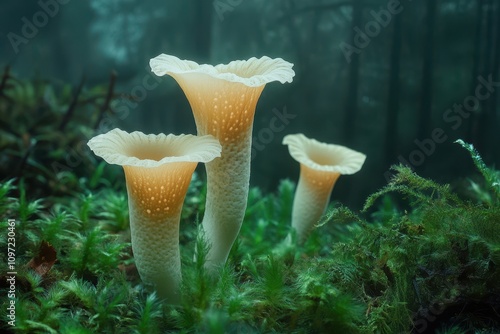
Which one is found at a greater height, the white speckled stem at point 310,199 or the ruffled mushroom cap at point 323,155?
the ruffled mushroom cap at point 323,155

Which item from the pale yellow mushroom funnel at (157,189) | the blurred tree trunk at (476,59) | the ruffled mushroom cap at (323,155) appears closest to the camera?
the pale yellow mushroom funnel at (157,189)

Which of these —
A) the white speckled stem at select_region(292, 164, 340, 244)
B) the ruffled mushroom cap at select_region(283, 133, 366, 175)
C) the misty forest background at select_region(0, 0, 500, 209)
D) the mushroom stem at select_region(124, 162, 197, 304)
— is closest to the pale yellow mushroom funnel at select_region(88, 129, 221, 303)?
the mushroom stem at select_region(124, 162, 197, 304)

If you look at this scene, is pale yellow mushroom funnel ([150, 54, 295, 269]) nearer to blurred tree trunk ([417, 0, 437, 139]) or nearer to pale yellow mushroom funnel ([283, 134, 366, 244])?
pale yellow mushroom funnel ([283, 134, 366, 244])

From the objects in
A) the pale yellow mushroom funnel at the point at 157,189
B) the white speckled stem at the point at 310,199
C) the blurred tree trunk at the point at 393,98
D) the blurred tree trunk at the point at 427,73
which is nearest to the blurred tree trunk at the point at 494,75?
the blurred tree trunk at the point at 427,73

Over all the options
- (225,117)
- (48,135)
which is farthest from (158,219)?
Answer: (48,135)

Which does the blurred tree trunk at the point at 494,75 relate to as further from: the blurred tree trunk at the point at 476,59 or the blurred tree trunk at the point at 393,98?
the blurred tree trunk at the point at 393,98
